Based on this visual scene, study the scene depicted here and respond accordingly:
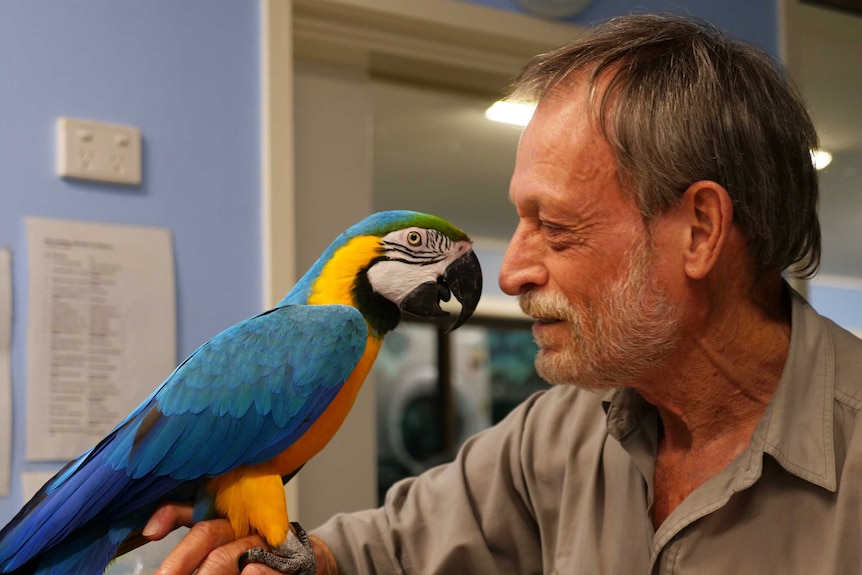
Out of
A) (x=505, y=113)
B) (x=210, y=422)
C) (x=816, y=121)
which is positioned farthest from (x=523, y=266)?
(x=505, y=113)

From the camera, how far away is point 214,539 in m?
0.94

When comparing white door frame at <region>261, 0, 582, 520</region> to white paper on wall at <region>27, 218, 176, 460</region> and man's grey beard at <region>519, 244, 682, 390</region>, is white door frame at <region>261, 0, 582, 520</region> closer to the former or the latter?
white paper on wall at <region>27, 218, 176, 460</region>

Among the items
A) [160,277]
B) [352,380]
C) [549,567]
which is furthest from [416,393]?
[352,380]

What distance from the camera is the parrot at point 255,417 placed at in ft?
2.97

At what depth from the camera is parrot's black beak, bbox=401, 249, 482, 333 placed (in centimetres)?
105

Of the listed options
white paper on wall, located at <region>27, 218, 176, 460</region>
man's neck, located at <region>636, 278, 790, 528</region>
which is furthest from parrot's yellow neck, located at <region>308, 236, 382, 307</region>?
white paper on wall, located at <region>27, 218, 176, 460</region>

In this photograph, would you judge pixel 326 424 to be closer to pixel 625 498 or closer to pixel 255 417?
pixel 255 417

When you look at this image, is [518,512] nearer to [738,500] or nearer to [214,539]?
[738,500]

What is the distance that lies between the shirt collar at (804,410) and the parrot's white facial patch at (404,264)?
45 centimetres

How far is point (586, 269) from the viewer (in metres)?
1.19

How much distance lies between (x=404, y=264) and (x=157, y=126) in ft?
3.06

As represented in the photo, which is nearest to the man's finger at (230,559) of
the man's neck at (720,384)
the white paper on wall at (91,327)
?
the man's neck at (720,384)

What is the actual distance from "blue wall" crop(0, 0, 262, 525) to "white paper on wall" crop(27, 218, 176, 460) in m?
0.03

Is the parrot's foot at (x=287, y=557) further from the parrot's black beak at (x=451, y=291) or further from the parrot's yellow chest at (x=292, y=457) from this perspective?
the parrot's black beak at (x=451, y=291)
